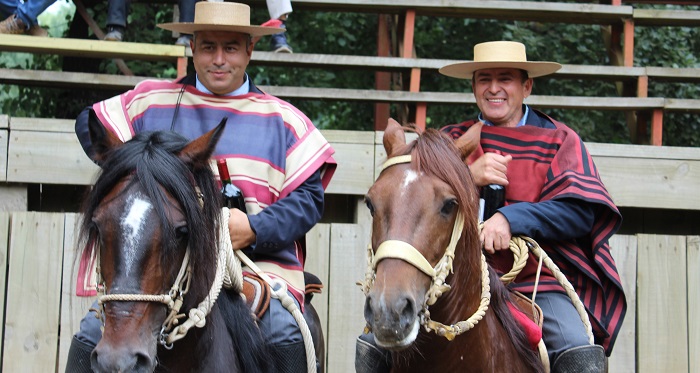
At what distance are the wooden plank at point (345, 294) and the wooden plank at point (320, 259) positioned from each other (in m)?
0.03

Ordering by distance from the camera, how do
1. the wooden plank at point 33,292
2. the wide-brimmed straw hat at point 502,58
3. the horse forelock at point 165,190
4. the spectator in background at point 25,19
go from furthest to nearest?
the spectator in background at point 25,19, the wooden plank at point 33,292, the wide-brimmed straw hat at point 502,58, the horse forelock at point 165,190

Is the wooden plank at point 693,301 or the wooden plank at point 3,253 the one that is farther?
the wooden plank at point 693,301

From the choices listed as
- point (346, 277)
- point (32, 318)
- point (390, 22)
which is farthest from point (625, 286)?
point (390, 22)

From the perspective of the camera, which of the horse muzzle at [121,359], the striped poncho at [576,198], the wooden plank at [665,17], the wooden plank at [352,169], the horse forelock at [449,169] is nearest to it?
the horse muzzle at [121,359]

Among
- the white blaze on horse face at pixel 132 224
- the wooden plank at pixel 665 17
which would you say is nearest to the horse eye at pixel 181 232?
the white blaze on horse face at pixel 132 224


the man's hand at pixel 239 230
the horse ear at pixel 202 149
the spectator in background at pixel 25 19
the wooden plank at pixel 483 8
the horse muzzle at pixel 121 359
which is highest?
the wooden plank at pixel 483 8

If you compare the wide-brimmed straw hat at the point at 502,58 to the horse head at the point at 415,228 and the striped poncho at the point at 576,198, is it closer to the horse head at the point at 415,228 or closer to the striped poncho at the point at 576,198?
the striped poncho at the point at 576,198

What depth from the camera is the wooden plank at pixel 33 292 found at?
525cm

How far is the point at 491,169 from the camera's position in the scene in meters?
4.03

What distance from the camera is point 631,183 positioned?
19.2ft

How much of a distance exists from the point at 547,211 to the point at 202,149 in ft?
4.94

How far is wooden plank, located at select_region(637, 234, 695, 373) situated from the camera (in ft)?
18.1

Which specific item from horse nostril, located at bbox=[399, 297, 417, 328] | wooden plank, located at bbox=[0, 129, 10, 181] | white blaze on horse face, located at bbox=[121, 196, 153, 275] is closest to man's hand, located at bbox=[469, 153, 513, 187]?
horse nostril, located at bbox=[399, 297, 417, 328]

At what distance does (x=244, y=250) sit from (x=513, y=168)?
125cm
